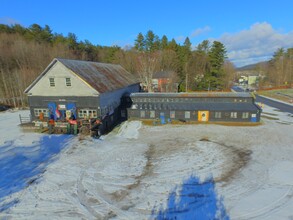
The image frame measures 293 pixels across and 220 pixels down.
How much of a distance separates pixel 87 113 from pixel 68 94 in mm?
3476

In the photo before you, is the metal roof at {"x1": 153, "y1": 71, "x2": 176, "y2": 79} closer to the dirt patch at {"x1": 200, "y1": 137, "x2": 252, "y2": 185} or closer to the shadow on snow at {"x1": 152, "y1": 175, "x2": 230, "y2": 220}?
the dirt patch at {"x1": 200, "y1": 137, "x2": 252, "y2": 185}

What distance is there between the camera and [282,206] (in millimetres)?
10062

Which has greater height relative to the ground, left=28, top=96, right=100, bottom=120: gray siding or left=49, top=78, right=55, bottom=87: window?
left=49, top=78, right=55, bottom=87: window

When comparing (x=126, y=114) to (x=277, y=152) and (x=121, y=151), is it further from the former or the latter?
(x=277, y=152)

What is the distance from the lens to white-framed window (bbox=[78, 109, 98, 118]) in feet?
80.9

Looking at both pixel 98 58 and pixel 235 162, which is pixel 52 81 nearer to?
pixel 235 162

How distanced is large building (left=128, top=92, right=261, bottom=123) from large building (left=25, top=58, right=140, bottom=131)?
17.9 ft

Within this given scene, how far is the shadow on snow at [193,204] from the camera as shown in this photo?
9.52m

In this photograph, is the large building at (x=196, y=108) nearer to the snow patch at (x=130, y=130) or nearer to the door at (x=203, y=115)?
the door at (x=203, y=115)

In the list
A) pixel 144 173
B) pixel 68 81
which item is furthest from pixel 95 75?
pixel 144 173

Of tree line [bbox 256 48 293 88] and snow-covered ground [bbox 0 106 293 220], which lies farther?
tree line [bbox 256 48 293 88]

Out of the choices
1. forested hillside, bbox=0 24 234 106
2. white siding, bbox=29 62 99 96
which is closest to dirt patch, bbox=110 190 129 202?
white siding, bbox=29 62 99 96

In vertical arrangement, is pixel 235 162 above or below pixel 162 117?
below

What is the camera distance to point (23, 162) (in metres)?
15.4
